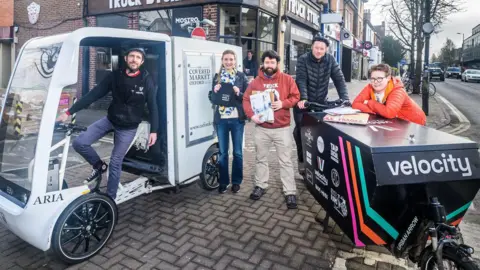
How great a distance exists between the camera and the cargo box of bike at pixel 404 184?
7.67 feet

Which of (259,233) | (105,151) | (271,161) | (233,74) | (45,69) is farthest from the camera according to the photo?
(105,151)

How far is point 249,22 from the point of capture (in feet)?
38.7

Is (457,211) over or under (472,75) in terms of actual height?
under

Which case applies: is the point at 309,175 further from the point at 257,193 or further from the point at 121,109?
the point at 121,109

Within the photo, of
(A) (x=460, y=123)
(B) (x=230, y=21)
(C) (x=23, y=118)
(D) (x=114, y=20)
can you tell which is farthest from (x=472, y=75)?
(C) (x=23, y=118)

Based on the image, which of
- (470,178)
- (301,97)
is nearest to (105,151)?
(301,97)

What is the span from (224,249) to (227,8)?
31.3ft

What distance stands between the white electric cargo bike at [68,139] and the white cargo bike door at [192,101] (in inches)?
0.5

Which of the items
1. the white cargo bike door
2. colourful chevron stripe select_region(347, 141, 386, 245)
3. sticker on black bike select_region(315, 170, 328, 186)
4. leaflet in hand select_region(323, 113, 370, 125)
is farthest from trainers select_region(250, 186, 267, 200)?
colourful chevron stripe select_region(347, 141, 386, 245)

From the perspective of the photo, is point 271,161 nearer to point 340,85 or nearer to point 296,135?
point 296,135

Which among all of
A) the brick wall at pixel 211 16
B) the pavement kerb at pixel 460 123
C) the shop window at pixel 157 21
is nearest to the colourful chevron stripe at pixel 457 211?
the pavement kerb at pixel 460 123

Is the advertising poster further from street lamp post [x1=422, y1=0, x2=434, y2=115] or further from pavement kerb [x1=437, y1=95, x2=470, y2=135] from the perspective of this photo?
street lamp post [x1=422, y1=0, x2=434, y2=115]

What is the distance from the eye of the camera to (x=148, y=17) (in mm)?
12523

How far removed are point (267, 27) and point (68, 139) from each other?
36.3 ft
